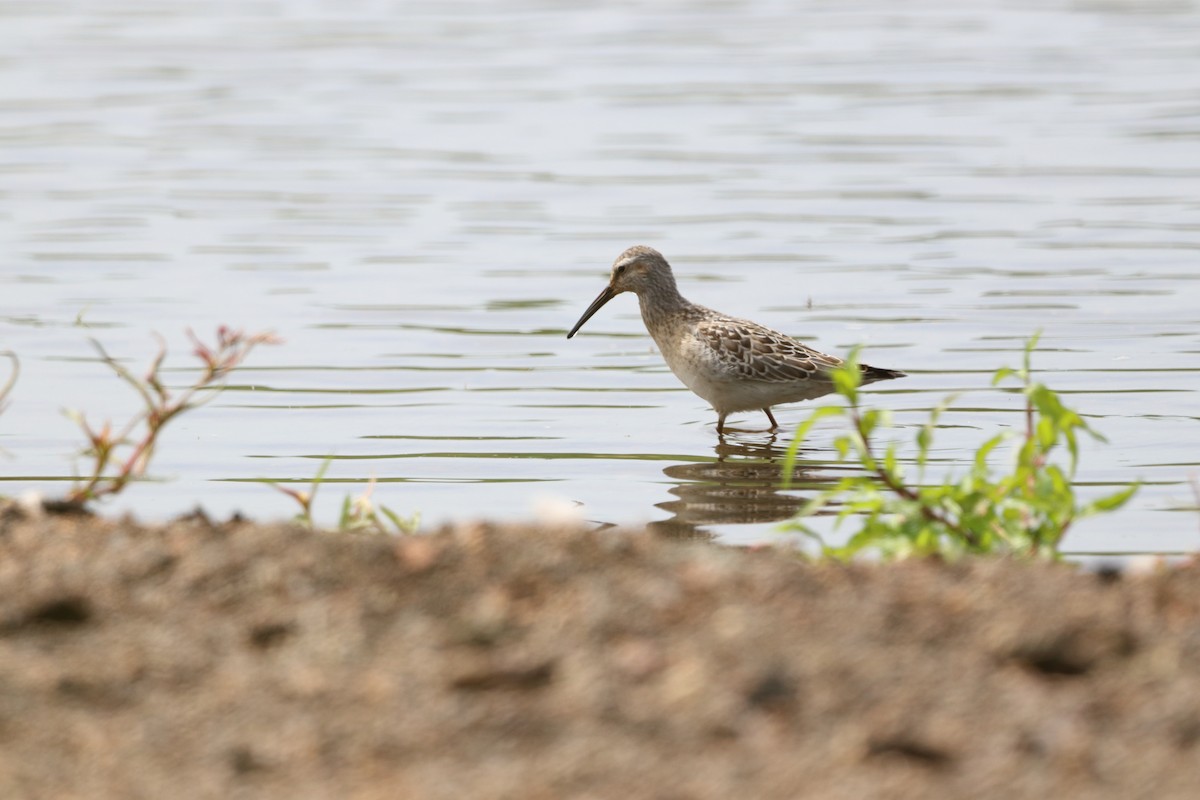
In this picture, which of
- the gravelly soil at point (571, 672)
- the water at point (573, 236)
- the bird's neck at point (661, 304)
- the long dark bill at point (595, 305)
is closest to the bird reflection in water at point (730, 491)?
the water at point (573, 236)

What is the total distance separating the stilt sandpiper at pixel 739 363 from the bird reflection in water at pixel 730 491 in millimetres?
350

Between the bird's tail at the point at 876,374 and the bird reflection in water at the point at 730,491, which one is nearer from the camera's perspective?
the bird reflection in water at the point at 730,491

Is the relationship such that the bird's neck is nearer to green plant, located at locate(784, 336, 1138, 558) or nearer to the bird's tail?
the bird's tail

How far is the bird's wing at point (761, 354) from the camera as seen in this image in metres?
10.2

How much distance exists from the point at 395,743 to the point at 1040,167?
14142mm

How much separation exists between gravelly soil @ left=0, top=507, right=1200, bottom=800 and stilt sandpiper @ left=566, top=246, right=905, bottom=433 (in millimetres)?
5523

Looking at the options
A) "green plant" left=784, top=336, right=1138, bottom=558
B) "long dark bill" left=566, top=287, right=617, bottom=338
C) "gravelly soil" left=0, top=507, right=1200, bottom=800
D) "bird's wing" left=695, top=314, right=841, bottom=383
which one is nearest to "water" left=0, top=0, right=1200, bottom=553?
"long dark bill" left=566, top=287, right=617, bottom=338

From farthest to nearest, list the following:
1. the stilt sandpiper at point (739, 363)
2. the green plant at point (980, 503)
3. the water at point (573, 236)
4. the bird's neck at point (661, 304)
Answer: the bird's neck at point (661, 304) < the stilt sandpiper at point (739, 363) < the water at point (573, 236) < the green plant at point (980, 503)

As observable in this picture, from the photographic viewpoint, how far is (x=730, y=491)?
877cm

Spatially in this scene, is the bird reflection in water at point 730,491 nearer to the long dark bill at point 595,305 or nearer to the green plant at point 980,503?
the long dark bill at point 595,305

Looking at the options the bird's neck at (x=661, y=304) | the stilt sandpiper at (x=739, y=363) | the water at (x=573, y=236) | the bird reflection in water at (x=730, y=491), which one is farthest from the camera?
the bird's neck at (x=661, y=304)

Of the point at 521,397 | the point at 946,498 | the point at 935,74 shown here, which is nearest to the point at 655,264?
the point at 521,397

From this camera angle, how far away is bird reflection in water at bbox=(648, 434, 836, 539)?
8164 mm

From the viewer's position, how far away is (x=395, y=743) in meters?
3.65
